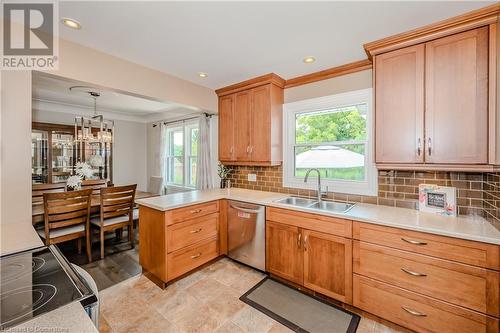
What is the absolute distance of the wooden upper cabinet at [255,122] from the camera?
284 cm

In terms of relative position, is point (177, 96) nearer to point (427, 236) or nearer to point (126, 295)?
point (126, 295)

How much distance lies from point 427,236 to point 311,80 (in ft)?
6.76

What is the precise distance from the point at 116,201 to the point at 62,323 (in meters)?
2.68

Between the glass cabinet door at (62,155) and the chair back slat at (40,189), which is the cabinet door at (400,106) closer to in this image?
the chair back slat at (40,189)

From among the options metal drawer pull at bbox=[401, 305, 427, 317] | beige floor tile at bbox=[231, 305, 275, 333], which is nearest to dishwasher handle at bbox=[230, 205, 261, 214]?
beige floor tile at bbox=[231, 305, 275, 333]

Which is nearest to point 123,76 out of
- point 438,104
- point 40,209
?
point 40,209

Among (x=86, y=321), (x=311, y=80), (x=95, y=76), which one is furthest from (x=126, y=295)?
(x=311, y=80)

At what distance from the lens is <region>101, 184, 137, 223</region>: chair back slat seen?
293 cm

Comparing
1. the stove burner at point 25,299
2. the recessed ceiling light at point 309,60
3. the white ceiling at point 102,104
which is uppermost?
the white ceiling at point 102,104

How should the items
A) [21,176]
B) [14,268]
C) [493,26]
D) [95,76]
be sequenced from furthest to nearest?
[95,76] → [21,176] → [493,26] → [14,268]

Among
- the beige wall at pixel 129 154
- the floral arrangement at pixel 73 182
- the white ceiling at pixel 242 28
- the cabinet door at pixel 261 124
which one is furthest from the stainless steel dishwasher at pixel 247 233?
the beige wall at pixel 129 154

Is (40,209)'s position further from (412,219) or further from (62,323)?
(412,219)

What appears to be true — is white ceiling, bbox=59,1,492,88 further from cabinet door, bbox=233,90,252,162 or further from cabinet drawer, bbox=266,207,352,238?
cabinet drawer, bbox=266,207,352,238

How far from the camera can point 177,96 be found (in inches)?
114
